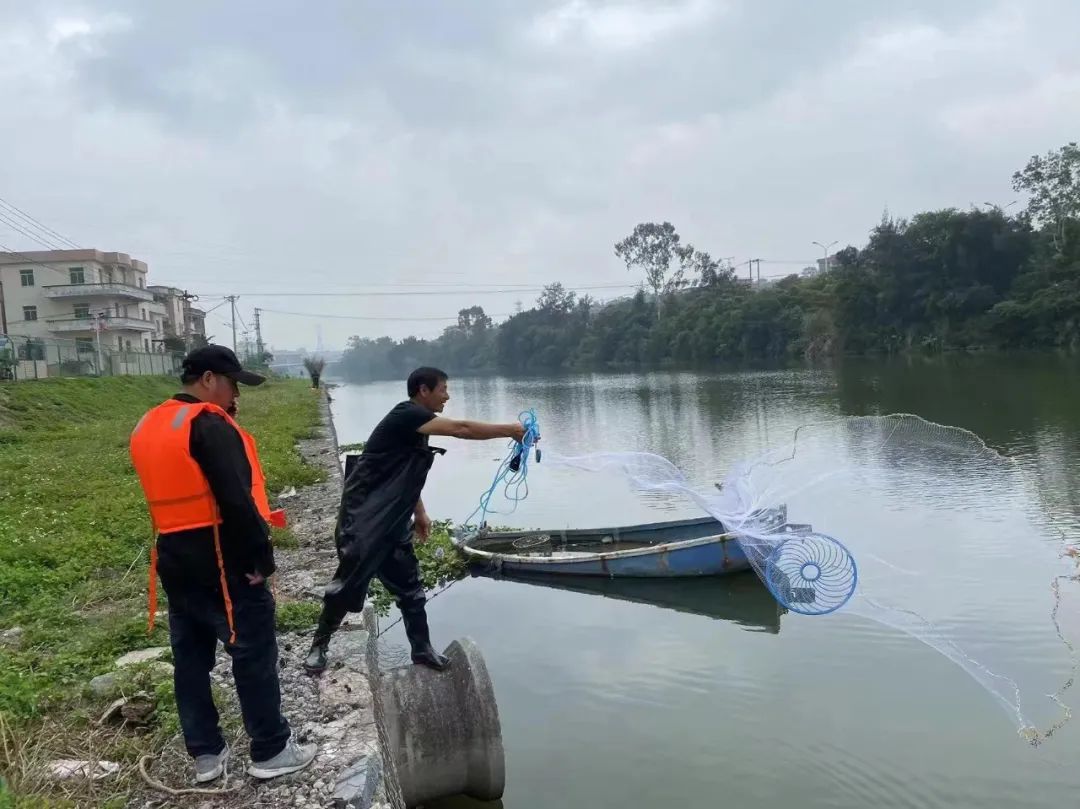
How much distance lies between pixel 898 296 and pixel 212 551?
2606 inches

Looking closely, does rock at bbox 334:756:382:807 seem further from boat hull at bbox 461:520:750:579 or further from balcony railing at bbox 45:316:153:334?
balcony railing at bbox 45:316:153:334

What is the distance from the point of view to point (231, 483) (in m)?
3.56

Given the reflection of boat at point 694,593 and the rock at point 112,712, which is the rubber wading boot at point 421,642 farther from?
the reflection of boat at point 694,593

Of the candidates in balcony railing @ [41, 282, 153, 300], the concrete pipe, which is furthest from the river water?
balcony railing @ [41, 282, 153, 300]

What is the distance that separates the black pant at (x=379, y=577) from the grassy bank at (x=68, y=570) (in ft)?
3.61

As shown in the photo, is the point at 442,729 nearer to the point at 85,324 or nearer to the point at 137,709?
the point at 137,709

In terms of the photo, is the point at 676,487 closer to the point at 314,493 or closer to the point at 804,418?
the point at 314,493

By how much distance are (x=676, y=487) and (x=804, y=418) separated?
1980cm

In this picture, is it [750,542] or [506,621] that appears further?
[506,621]

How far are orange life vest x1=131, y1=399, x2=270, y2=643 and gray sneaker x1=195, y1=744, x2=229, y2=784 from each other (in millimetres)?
953

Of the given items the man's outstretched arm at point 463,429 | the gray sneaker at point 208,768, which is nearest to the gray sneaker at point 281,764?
the gray sneaker at point 208,768

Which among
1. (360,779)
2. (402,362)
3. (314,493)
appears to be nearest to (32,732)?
(360,779)

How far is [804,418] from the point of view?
87.2ft

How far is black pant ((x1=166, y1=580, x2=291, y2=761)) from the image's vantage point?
380cm
